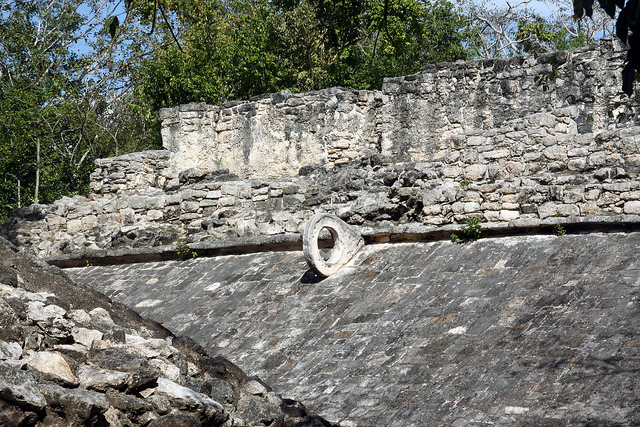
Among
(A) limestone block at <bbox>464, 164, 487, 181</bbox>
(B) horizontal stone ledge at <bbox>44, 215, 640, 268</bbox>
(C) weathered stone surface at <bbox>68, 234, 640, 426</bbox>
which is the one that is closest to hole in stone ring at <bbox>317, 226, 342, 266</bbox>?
(C) weathered stone surface at <bbox>68, 234, 640, 426</bbox>

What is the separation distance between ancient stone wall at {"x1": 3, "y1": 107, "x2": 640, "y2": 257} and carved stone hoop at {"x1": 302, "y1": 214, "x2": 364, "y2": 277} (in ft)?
1.75

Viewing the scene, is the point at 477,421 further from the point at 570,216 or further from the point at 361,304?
the point at 570,216

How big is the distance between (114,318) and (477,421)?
2263 mm

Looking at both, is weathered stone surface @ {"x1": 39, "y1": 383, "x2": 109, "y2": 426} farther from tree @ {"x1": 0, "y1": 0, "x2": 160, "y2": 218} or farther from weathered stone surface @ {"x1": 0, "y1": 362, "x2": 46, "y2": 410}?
tree @ {"x1": 0, "y1": 0, "x2": 160, "y2": 218}

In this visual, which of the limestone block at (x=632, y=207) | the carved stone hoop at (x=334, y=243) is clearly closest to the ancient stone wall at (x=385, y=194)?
the limestone block at (x=632, y=207)

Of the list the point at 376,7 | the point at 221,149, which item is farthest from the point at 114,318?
the point at 376,7

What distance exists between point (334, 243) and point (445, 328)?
93.3 inches

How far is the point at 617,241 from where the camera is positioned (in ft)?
21.7

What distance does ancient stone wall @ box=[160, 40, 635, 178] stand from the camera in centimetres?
1329

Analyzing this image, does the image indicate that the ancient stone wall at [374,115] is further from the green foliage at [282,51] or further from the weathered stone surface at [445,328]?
the weathered stone surface at [445,328]

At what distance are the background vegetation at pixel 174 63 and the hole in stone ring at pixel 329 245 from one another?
1042 centimetres

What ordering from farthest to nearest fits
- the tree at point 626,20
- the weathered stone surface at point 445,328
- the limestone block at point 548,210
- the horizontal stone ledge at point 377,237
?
1. the limestone block at point 548,210
2. the horizontal stone ledge at point 377,237
3. the weathered stone surface at point 445,328
4. the tree at point 626,20

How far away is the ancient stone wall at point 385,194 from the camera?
7719 mm

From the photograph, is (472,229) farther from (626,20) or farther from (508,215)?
(626,20)
